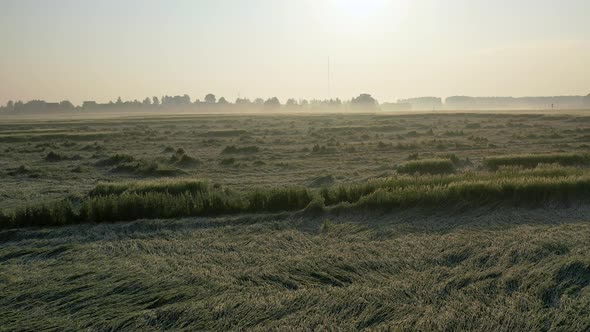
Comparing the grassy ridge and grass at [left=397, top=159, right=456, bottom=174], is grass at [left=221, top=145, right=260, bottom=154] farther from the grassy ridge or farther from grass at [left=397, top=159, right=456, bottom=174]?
the grassy ridge

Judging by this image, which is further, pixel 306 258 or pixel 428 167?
pixel 428 167

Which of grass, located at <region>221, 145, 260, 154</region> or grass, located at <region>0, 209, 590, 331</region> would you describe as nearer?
grass, located at <region>0, 209, 590, 331</region>

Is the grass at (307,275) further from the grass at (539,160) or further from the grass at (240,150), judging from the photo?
the grass at (240,150)

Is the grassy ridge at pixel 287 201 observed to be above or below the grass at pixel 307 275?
above

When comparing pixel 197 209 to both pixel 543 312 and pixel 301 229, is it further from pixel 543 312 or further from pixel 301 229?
pixel 543 312

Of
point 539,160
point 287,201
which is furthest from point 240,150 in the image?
point 287,201

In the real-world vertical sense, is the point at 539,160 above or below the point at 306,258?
above

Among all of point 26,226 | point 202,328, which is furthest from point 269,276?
point 26,226

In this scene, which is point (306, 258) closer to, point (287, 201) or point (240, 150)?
point (287, 201)

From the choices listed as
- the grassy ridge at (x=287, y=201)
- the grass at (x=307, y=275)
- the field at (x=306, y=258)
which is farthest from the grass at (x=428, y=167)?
the grass at (x=307, y=275)

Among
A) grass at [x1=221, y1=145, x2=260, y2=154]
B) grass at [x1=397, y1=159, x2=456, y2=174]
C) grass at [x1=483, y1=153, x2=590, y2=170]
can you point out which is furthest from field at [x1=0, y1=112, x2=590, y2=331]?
grass at [x1=221, y1=145, x2=260, y2=154]

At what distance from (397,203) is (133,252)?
693cm

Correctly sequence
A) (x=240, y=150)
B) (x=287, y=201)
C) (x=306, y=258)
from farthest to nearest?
(x=240, y=150) < (x=287, y=201) < (x=306, y=258)

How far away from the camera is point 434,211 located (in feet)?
41.5
